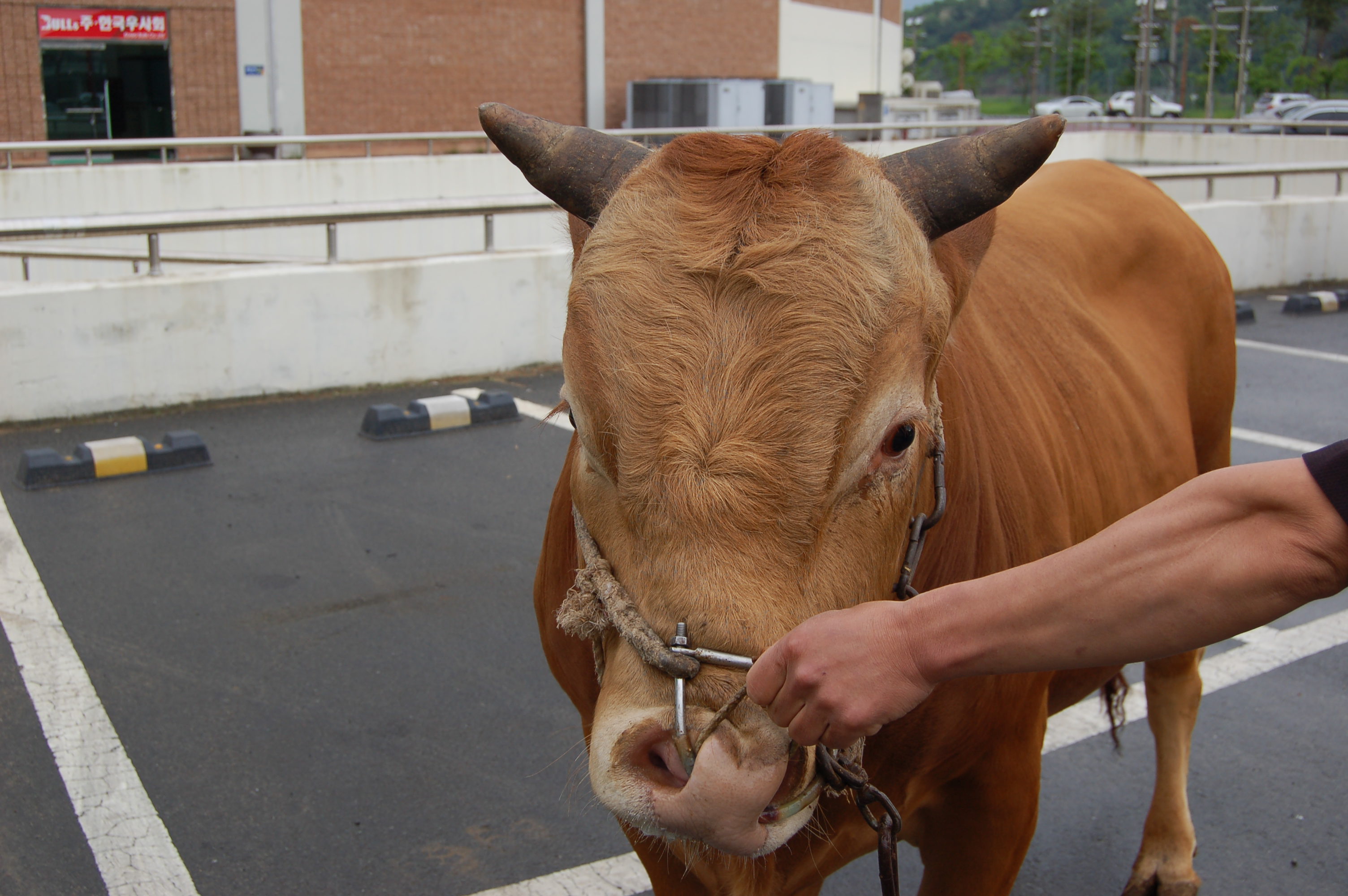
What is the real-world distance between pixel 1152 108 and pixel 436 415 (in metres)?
66.6

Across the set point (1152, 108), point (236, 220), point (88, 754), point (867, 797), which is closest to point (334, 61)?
point (236, 220)

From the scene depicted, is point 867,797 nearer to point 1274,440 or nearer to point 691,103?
point 1274,440

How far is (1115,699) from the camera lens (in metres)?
4.13

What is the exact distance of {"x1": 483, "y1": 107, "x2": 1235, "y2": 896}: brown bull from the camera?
1.79 metres

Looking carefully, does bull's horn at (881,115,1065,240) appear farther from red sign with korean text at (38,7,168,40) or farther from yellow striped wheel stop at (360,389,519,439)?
red sign with korean text at (38,7,168,40)

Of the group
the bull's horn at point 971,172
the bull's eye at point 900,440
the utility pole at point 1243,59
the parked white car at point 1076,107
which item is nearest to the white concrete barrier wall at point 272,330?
the bull's horn at point 971,172

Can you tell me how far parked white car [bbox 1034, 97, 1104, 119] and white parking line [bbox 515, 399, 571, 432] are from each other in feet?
193

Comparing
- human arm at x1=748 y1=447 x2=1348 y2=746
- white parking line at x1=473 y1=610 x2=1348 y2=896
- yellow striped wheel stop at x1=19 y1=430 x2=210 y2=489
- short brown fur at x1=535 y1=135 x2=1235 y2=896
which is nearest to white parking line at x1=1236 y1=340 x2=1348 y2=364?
white parking line at x1=473 y1=610 x2=1348 y2=896

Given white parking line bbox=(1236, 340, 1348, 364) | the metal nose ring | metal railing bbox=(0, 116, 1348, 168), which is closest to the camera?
the metal nose ring

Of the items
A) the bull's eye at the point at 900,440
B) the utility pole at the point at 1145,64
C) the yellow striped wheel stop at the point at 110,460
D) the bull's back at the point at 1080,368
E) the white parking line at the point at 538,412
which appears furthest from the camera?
the utility pole at the point at 1145,64

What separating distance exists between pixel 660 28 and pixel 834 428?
1487 inches

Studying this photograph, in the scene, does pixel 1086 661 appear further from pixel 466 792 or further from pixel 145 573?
pixel 145 573

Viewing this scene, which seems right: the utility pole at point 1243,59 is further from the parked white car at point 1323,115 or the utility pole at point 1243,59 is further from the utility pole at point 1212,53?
the parked white car at point 1323,115

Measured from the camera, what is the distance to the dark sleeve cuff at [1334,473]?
1.36 m
